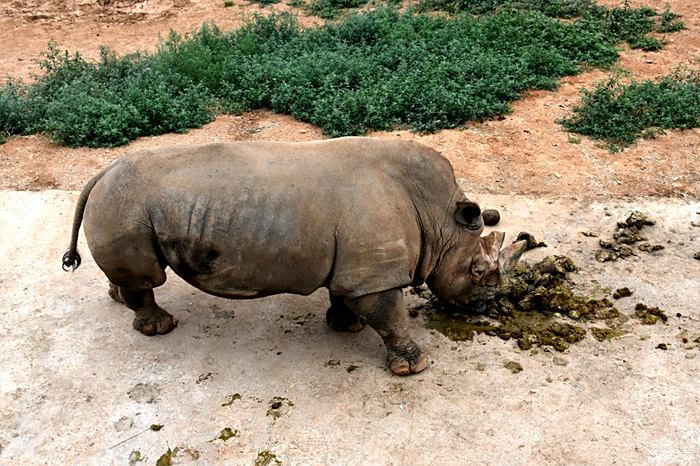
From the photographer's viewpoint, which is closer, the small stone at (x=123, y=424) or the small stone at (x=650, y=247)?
the small stone at (x=123, y=424)

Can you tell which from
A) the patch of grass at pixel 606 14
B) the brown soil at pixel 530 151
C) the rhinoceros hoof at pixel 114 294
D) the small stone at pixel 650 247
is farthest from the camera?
the patch of grass at pixel 606 14

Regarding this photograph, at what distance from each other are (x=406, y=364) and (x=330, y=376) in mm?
617

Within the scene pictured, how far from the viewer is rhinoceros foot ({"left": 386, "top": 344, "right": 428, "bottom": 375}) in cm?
559

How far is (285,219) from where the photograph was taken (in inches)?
204

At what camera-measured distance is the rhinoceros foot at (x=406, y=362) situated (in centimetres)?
559

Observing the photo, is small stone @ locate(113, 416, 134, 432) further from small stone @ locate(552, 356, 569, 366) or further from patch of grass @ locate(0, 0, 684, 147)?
patch of grass @ locate(0, 0, 684, 147)

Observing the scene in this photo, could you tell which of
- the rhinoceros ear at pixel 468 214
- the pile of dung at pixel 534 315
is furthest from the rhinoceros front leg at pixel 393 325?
the rhinoceros ear at pixel 468 214

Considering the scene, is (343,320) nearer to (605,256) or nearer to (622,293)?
(622,293)

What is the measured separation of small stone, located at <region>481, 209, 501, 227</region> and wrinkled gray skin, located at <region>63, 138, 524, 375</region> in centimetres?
199

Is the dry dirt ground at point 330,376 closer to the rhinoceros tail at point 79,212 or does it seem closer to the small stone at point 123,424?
the small stone at point 123,424

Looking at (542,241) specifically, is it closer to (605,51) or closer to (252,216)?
A: (252,216)

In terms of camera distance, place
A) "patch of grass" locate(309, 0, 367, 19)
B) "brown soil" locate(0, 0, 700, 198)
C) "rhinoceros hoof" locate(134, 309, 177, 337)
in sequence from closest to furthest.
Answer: "rhinoceros hoof" locate(134, 309, 177, 337) < "brown soil" locate(0, 0, 700, 198) < "patch of grass" locate(309, 0, 367, 19)

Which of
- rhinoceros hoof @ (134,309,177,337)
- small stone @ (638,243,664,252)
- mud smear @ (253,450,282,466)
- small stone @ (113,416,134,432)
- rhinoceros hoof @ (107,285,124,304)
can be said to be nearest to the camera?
mud smear @ (253,450,282,466)

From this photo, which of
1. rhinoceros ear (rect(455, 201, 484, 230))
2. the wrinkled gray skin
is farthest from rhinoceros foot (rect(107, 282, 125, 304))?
rhinoceros ear (rect(455, 201, 484, 230))
